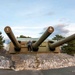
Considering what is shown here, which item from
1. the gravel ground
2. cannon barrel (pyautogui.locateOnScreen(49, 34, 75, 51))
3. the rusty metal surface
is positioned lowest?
the rusty metal surface

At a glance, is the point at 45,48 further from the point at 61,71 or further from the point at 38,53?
the point at 61,71

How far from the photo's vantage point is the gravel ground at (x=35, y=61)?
9.53m

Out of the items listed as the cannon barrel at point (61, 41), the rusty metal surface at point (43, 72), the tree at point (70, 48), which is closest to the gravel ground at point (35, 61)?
the rusty metal surface at point (43, 72)

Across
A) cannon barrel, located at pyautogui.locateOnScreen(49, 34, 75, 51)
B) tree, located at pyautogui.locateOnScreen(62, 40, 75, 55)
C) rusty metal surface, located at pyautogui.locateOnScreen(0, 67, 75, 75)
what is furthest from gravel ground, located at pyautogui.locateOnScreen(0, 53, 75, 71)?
tree, located at pyautogui.locateOnScreen(62, 40, 75, 55)

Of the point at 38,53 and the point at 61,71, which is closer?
the point at 61,71

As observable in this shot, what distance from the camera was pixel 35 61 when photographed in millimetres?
9812

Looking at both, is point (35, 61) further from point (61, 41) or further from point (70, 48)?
point (70, 48)

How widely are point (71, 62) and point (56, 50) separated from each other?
4.12 feet

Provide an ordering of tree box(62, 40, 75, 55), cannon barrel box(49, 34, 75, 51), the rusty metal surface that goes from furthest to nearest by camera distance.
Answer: tree box(62, 40, 75, 55) < cannon barrel box(49, 34, 75, 51) < the rusty metal surface

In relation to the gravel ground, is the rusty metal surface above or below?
below

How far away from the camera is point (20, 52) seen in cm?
1098

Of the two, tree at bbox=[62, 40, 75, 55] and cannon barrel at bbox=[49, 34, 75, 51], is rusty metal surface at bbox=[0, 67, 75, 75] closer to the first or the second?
cannon barrel at bbox=[49, 34, 75, 51]

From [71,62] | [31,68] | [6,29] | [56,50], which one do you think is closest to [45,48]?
[56,50]

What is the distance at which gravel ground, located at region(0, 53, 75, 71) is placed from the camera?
9531 mm
